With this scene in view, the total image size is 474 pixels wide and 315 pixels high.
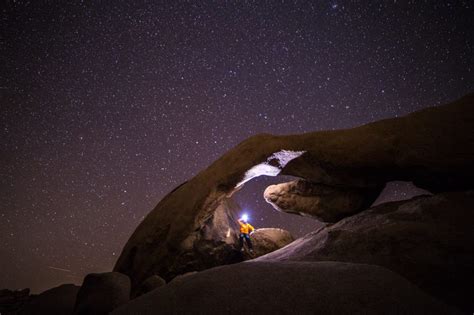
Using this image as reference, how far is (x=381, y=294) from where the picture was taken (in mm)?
2533

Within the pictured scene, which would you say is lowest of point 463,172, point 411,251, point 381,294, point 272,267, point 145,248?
point 411,251

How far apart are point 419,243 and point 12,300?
14.4 metres

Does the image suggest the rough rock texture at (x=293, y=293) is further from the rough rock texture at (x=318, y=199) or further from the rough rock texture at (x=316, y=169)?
the rough rock texture at (x=318, y=199)

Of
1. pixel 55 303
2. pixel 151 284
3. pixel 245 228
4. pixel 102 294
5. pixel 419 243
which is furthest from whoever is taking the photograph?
pixel 245 228

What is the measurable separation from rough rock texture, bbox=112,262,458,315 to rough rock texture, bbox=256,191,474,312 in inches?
56.4

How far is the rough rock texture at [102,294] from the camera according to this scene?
4.76m

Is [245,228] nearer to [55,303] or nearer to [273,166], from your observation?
[273,166]

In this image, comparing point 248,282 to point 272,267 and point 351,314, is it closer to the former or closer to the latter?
point 272,267

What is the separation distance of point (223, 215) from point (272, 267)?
638cm

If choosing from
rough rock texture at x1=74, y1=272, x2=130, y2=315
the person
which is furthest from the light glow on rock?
rough rock texture at x1=74, y1=272, x2=130, y2=315

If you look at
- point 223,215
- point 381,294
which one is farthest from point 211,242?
point 381,294

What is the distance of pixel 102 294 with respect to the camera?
507 cm

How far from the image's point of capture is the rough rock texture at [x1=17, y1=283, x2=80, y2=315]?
6598 mm

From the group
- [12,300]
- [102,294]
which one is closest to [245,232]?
[102,294]
